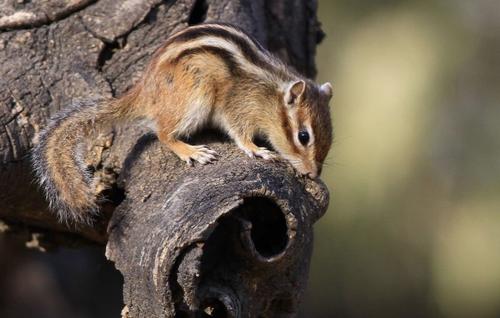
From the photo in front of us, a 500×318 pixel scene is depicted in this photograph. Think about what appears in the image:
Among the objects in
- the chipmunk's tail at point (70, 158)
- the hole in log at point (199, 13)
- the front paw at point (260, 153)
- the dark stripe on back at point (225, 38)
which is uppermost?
the hole in log at point (199, 13)

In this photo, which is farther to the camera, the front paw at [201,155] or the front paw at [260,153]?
the front paw at [260,153]

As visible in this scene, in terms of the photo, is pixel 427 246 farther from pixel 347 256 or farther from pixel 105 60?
pixel 105 60

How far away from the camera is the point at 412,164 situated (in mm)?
12188

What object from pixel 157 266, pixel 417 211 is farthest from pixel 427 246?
pixel 157 266

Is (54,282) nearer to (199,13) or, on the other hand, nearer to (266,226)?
(199,13)

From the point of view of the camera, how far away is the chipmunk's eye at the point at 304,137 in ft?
17.9

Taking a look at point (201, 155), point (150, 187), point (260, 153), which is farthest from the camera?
point (260, 153)

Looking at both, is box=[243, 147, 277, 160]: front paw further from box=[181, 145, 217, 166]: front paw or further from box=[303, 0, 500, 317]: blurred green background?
box=[303, 0, 500, 317]: blurred green background

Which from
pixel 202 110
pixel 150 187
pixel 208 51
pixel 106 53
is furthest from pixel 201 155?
pixel 106 53

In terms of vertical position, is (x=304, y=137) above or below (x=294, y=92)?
below

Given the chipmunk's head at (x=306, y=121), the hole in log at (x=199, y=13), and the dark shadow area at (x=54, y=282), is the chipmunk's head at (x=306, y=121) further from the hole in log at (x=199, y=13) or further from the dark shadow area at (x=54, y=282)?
the dark shadow area at (x=54, y=282)

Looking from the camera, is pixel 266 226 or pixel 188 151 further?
pixel 188 151

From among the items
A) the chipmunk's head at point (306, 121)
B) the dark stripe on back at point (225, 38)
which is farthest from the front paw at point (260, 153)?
the dark stripe on back at point (225, 38)

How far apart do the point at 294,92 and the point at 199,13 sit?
90 cm
